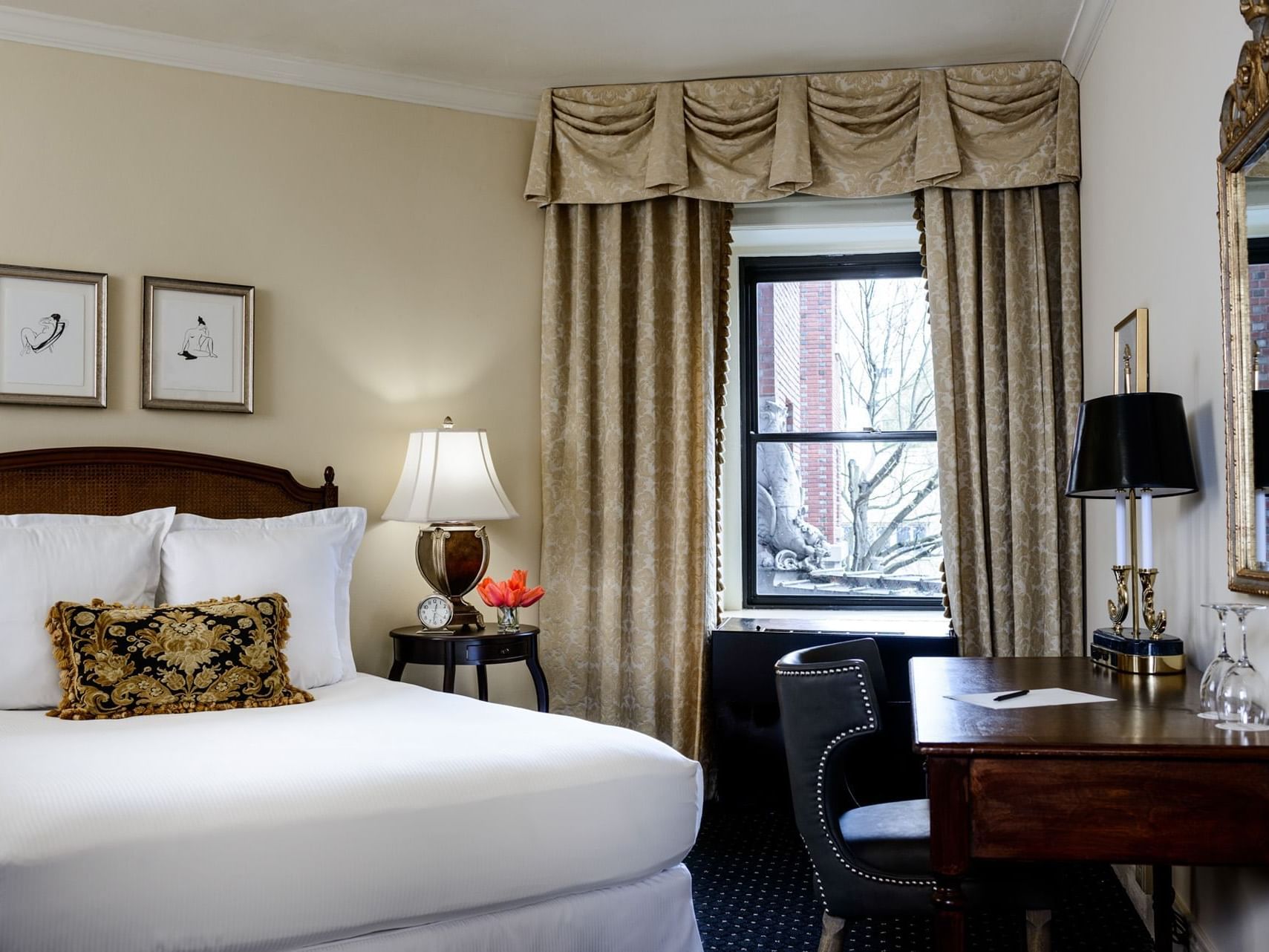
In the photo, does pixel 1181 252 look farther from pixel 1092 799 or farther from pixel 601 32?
pixel 601 32

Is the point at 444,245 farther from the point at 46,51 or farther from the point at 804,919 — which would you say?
the point at 804,919

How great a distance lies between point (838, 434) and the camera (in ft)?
15.6

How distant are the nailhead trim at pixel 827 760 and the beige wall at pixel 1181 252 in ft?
2.01

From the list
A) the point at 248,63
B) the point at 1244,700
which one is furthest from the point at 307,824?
the point at 248,63

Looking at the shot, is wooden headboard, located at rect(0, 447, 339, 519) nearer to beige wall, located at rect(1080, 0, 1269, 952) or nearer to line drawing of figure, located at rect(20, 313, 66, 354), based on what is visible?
line drawing of figure, located at rect(20, 313, 66, 354)

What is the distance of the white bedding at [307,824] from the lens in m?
1.96

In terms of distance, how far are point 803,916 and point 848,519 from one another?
1953mm

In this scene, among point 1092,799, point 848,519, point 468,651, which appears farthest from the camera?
point 848,519

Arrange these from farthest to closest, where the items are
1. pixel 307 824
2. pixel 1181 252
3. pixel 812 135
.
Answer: pixel 812 135, pixel 1181 252, pixel 307 824

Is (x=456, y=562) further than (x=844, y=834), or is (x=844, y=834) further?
(x=456, y=562)

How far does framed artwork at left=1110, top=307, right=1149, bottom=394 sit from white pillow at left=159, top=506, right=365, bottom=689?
237cm

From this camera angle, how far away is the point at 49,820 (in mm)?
1977

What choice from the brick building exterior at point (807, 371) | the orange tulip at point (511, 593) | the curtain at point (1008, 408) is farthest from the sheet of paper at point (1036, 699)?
the brick building exterior at point (807, 371)

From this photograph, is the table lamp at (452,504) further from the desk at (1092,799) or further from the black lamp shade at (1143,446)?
the desk at (1092,799)
